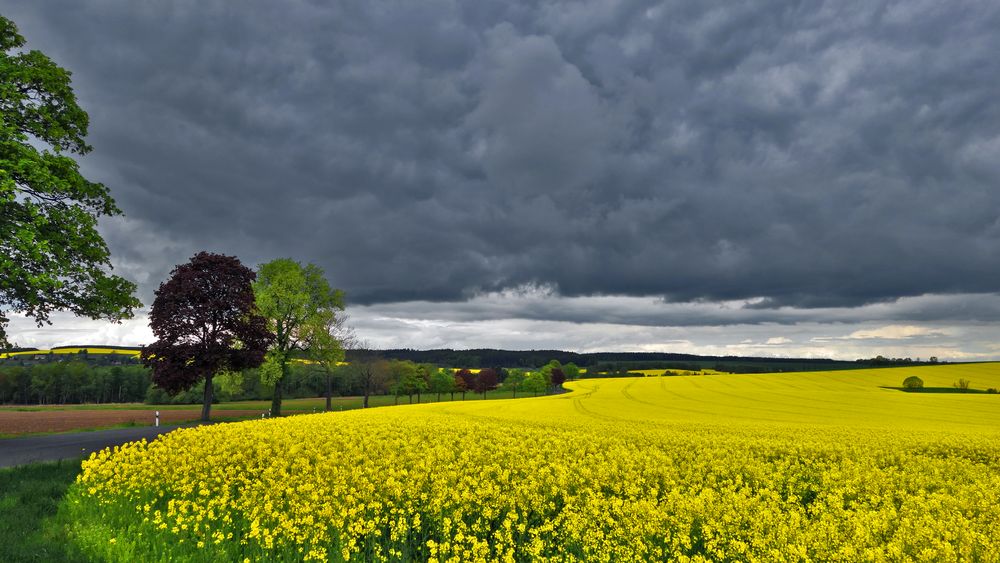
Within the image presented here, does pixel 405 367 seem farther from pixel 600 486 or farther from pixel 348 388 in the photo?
pixel 600 486

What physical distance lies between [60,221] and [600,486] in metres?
22.4

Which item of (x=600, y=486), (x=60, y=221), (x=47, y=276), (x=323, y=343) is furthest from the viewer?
(x=323, y=343)

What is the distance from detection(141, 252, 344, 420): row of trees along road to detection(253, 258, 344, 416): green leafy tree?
75 mm

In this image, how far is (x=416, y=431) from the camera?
17266mm

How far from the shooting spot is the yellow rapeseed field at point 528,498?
23.8 ft

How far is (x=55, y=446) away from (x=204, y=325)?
45.8 ft

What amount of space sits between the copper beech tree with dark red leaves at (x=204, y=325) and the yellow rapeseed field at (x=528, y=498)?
59.9 feet

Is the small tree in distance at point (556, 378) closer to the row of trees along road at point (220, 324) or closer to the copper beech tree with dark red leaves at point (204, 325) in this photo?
the row of trees along road at point (220, 324)

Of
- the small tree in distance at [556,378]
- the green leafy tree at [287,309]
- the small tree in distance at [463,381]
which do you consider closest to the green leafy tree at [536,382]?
the small tree in distance at [556,378]

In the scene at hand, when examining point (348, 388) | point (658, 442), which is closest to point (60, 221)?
point (658, 442)

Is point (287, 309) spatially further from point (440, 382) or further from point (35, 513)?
point (440, 382)

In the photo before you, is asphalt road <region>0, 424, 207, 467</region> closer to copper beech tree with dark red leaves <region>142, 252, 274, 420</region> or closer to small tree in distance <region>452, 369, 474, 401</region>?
copper beech tree with dark red leaves <region>142, 252, 274, 420</region>

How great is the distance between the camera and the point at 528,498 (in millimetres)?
9250

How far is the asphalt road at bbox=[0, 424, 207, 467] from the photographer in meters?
17.0
